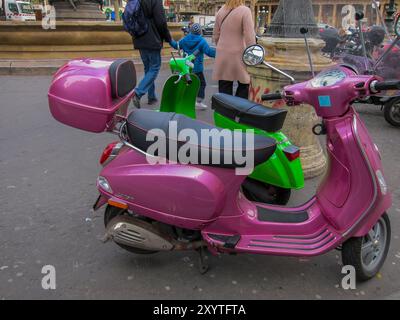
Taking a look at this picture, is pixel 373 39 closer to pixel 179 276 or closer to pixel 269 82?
pixel 269 82

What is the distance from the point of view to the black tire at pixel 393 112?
19.1ft

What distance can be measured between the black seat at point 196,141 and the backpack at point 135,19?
4.18m

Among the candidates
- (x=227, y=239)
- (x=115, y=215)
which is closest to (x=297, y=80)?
(x=227, y=239)

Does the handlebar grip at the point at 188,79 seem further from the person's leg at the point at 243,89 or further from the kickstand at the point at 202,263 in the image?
the person's leg at the point at 243,89

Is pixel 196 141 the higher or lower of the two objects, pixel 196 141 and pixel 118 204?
Answer: the higher

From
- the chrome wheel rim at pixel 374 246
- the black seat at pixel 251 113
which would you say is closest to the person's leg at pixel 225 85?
the black seat at pixel 251 113

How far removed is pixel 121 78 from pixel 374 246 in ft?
6.25

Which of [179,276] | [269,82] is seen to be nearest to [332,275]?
[179,276]

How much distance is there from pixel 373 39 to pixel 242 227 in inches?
162

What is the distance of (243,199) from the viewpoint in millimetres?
2570

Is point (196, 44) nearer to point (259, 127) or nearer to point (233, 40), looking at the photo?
point (233, 40)

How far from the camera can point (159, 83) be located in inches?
340

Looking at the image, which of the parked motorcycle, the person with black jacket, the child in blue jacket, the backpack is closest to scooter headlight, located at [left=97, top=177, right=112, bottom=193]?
the parked motorcycle

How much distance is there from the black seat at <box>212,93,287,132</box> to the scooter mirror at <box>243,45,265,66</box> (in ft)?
1.95
